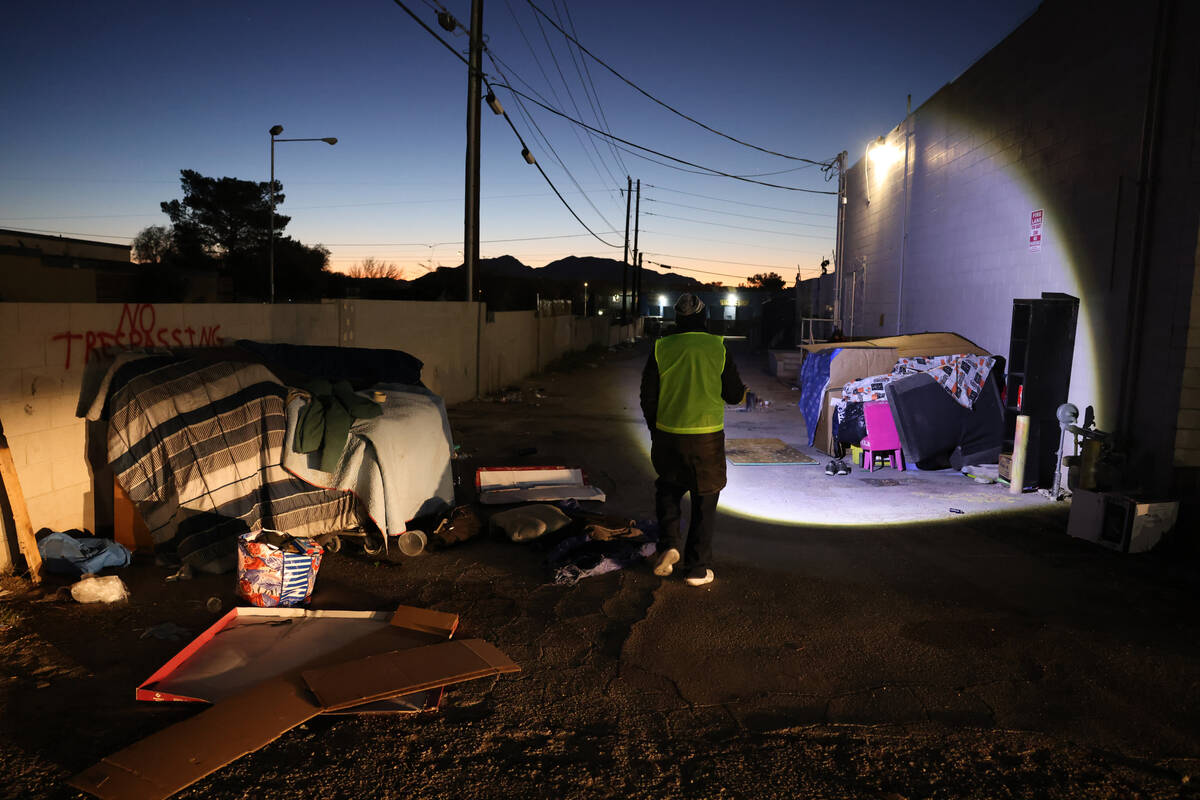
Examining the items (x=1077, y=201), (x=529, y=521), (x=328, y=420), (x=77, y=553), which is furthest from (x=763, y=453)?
(x=77, y=553)

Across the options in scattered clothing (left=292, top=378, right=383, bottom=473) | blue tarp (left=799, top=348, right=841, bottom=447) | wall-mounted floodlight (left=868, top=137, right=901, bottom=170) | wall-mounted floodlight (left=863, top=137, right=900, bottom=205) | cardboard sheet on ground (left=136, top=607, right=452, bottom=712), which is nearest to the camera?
cardboard sheet on ground (left=136, top=607, right=452, bottom=712)

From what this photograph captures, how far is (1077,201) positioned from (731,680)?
6.97 m

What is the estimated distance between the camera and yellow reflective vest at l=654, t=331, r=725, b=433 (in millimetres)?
4684

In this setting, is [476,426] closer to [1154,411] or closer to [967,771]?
[1154,411]

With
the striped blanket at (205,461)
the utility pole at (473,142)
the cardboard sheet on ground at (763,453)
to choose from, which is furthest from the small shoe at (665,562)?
the utility pole at (473,142)

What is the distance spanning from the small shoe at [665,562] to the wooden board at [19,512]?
12.3 feet

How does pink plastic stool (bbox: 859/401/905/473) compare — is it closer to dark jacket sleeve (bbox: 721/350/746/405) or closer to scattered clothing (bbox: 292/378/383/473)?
dark jacket sleeve (bbox: 721/350/746/405)

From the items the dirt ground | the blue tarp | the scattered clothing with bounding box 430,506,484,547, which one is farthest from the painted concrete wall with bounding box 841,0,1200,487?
the scattered clothing with bounding box 430,506,484,547

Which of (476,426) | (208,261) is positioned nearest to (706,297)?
(208,261)

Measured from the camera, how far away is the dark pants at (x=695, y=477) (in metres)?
4.71

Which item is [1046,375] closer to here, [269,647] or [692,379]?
[692,379]

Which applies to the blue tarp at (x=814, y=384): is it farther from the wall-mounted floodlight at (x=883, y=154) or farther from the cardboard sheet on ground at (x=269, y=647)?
the wall-mounted floodlight at (x=883, y=154)

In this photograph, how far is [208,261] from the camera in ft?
173

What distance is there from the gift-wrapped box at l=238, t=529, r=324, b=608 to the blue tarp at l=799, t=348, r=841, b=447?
273 inches
